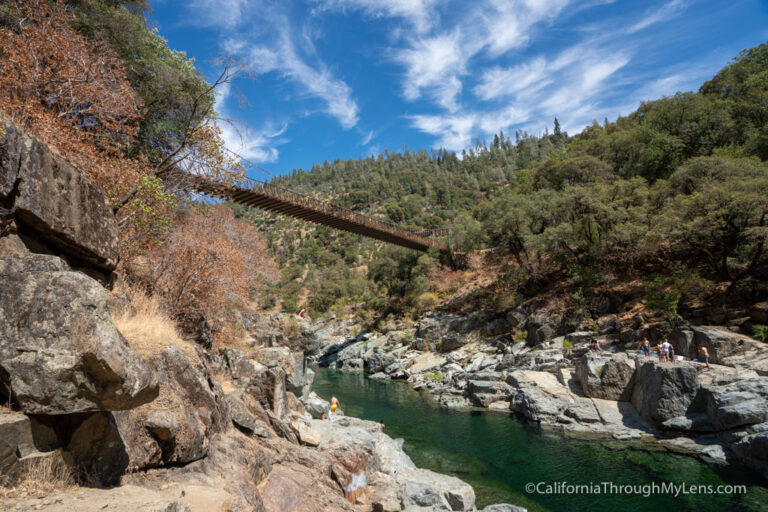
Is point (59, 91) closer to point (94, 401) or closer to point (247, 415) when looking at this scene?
point (94, 401)

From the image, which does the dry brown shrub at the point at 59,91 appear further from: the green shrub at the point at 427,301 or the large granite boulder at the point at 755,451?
the green shrub at the point at 427,301

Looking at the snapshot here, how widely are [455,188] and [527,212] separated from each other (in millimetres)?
55325

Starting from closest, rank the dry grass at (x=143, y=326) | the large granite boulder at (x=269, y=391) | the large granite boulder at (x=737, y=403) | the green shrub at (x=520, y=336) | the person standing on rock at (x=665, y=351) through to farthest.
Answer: the dry grass at (x=143, y=326) → the large granite boulder at (x=269, y=391) → the large granite boulder at (x=737, y=403) → the person standing on rock at (x=665, y=351) → the green shrub at (x=520, y=336)

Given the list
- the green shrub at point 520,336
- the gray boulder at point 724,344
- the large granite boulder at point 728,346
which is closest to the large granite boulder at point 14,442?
the large granite boulder at point 728,346

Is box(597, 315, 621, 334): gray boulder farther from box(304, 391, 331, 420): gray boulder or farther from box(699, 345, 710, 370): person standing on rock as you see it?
box(304, 391, 331, 420): gray boulder

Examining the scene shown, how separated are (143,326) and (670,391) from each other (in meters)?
14.5

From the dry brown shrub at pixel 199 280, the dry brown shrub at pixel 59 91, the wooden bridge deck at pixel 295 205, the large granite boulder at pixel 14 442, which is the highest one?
the wooden bridge deck at pixel 295 205

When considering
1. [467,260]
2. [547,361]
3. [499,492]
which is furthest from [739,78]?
[499,492]

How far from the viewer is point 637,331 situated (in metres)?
16.8

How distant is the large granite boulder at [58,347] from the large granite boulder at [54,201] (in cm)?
101

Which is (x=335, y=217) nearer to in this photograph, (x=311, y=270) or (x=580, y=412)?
(x=580, y=412)

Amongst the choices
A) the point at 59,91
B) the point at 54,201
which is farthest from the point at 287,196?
the point at 54,201

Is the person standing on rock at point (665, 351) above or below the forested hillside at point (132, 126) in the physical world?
below

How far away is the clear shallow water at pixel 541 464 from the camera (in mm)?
8438
